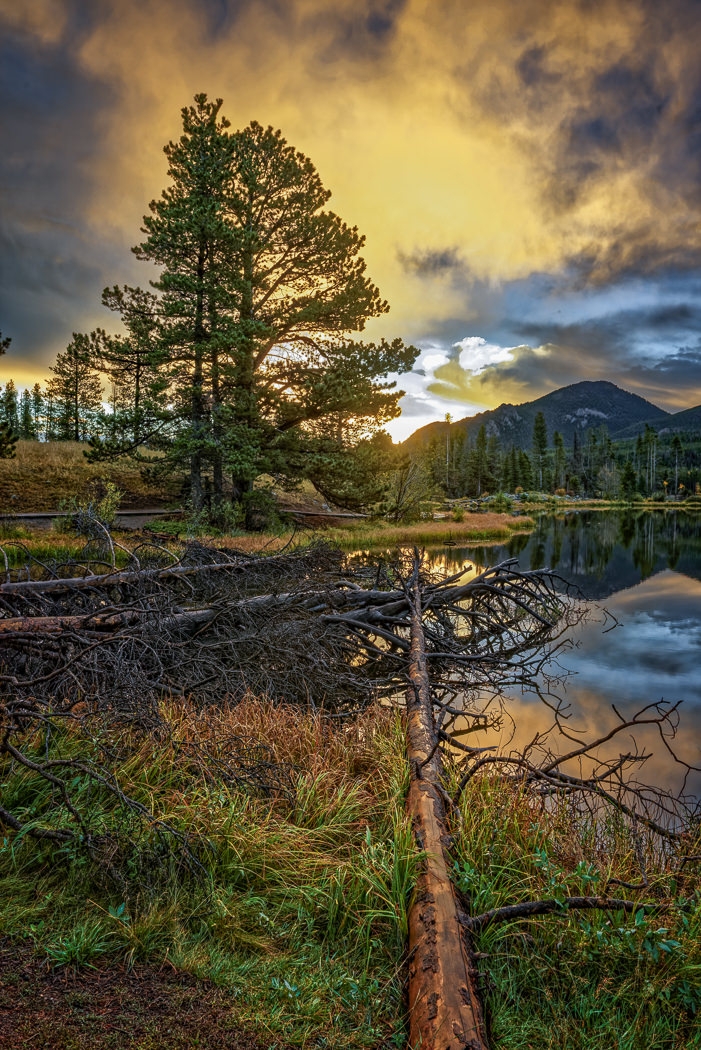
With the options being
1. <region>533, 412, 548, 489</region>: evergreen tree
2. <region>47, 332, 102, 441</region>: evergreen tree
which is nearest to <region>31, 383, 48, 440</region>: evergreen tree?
<region>47, 332, 102, 441</region>: evergreen tree

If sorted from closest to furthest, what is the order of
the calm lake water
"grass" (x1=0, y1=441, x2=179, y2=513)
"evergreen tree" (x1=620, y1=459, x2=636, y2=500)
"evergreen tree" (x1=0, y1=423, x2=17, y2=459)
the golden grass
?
the calm lake water
"evergreen tree" (x1=0, y1=423, x2=17, y2=459)
the golden grass
"grass" (x1=0, y1=441, x2=179, y2=513)
"evergreen tree" (x1=620, y1=459, x2=636, y2=500)

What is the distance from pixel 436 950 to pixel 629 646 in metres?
9.87

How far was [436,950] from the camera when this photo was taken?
228cm

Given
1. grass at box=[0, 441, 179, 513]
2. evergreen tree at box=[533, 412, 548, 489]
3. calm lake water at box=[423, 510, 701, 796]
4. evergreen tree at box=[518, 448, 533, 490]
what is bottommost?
calm lake water at box=[423, 510, 701, 796]

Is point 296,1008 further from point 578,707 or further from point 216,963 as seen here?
point 578,707

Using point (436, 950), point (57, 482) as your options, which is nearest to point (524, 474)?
point (57, 482)

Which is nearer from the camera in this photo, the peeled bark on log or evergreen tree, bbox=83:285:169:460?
the peeled bark on log

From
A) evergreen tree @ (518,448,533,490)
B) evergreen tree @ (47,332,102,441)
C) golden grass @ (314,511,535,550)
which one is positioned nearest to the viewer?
golden grass @ (314,511,535,550)

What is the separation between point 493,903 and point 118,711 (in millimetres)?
3360

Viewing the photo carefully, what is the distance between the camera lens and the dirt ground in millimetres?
1990

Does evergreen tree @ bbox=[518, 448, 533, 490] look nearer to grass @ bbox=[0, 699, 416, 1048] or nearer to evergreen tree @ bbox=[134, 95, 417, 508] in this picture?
evergreen tree @ bbox=[134, 95, 417, 508]

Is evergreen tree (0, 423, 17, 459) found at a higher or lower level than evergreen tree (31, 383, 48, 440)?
lower

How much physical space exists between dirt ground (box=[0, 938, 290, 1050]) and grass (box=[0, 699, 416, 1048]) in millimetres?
70

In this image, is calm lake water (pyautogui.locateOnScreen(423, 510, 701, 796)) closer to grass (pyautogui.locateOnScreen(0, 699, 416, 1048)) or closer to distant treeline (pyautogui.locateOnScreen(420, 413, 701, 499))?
grass (pyautogui.locateOnScreen(0, 699, 416, 1048))
